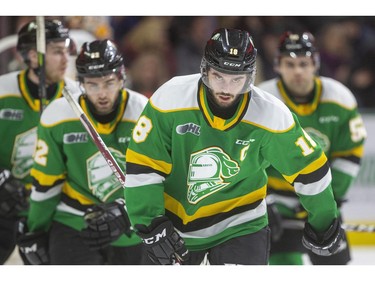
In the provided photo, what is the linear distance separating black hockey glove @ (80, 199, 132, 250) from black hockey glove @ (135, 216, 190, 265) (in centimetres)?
43

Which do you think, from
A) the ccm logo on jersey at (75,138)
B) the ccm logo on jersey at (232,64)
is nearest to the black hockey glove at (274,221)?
the ccm logo on jersey at (75,138)

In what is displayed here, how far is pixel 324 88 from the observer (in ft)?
14.4

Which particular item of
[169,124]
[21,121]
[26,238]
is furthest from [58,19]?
[169,124]

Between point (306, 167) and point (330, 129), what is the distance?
1.04 metres

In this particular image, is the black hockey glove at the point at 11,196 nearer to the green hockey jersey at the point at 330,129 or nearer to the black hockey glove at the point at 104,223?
the black hockey glove at the point at 104,223

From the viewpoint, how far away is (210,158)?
3.41m

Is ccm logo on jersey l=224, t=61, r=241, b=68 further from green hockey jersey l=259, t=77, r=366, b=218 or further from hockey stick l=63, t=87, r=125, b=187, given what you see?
green hockey jersey l=259, t=77, r=366, b=218

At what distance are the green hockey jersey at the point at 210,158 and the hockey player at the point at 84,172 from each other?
16.2 inches

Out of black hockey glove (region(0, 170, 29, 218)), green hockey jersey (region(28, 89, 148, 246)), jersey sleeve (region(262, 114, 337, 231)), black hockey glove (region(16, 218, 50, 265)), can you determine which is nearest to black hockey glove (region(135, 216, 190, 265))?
jersey sleeve (region(262, 114, 337, 231))

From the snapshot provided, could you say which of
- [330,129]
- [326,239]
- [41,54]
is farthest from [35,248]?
[330,129]

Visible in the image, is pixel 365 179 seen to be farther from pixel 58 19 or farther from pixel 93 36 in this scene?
pixel 58 19

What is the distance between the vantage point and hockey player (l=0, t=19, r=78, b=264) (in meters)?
4.11

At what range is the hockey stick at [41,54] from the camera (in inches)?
156

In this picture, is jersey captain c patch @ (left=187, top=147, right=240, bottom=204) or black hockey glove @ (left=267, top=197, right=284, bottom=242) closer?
jersey captain c patch @ (left=187, top=147, right=240, bottom=204)
